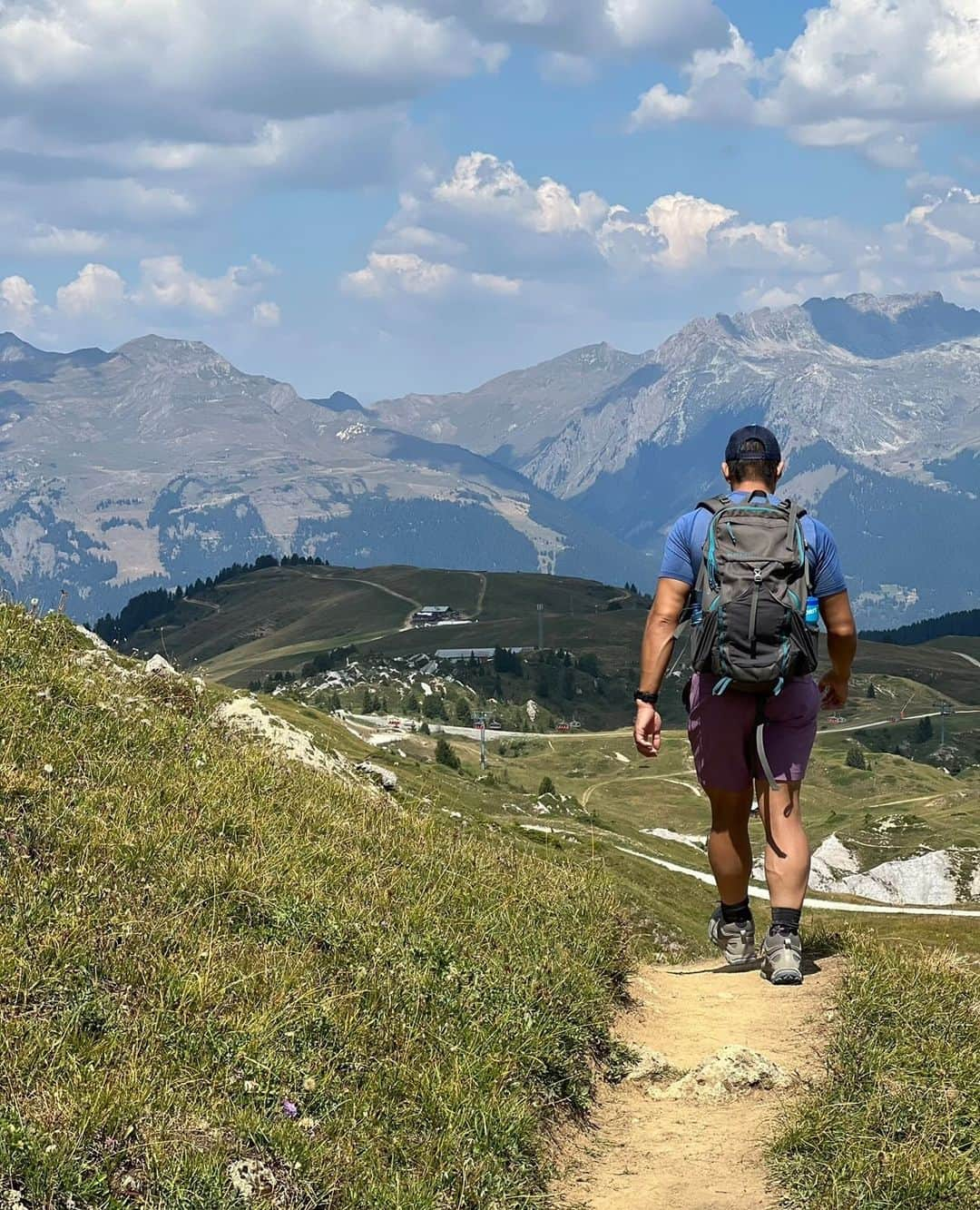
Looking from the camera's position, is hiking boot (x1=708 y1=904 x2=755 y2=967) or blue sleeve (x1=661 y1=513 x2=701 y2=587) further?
hiking boot (x1=708 y1=904 x2=755 y2=967)

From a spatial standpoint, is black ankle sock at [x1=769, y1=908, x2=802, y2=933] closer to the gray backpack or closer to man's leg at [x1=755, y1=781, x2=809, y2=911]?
man's leg at [x1=755, y1=781, x2=809, y2=911]

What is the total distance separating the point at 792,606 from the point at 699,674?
1110 millimetres

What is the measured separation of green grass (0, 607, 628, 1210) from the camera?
21.3ft

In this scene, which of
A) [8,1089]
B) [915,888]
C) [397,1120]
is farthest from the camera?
[915,888]

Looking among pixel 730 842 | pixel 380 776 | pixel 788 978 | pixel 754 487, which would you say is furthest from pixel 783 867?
pixel 380 776

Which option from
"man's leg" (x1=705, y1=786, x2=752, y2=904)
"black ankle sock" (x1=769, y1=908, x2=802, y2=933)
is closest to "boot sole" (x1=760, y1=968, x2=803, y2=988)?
"black ankle sock" (x1=769, y1=908, x2=802, y2=933)

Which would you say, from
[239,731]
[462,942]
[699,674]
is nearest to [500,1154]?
[462,942]

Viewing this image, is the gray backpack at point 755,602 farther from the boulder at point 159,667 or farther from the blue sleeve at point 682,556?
the boulder at point 159,667

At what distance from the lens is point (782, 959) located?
431 inches

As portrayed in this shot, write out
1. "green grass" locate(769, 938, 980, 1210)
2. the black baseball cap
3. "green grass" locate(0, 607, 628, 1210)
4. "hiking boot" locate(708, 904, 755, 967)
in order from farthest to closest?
"hiking boot" locate(708, 904, 755, 967) < the black baseball cap < "green grass" locate(769, 938, 980, 1210) < "green grass" locate(0, 607, 628, 1210)

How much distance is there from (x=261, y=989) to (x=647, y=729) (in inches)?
183

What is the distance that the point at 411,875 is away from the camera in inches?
410

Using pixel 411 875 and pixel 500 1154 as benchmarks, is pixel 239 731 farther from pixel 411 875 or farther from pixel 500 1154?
pixel 500 1154

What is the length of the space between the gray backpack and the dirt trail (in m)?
2.67
